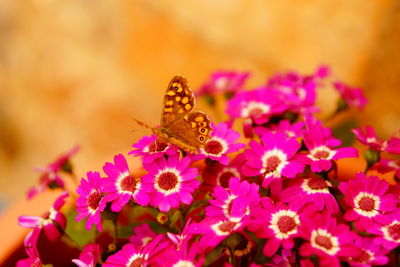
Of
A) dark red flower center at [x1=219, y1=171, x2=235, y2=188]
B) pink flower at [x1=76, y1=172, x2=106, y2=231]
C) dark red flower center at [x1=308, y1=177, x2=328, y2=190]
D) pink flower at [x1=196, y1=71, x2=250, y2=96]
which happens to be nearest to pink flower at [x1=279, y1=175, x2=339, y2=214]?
dark red flower center at [x1=308, y1=177, x2=328, y2=190]

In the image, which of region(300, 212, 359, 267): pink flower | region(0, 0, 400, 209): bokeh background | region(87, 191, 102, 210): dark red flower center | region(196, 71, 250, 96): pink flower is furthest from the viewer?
region(0, 0, 400, 209): bokeh background

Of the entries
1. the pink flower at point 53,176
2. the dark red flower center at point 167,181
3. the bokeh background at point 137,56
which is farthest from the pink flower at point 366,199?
the bokeh background at point 137,56

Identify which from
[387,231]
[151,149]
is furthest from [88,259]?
[387,231]

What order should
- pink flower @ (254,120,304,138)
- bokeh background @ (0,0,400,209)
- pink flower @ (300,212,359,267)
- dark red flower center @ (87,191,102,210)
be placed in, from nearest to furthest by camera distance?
pink flower @ (300,212,359,267)
dark red flower center @ (87,191,102,210)
pink flower @ (254,120,304,138)
bokeh background @ (0,0,400,209)

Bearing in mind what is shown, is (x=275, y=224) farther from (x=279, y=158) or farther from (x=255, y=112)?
(x=255, y=112)

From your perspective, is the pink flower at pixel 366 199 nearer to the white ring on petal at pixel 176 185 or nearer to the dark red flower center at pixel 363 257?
the dark red flower center at pixel 363 257

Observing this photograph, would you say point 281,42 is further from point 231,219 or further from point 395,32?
point 231,219

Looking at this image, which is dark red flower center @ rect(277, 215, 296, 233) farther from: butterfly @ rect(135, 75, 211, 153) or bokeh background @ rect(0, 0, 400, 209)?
bokeh background @ rect(0, 0, 400, 209)
